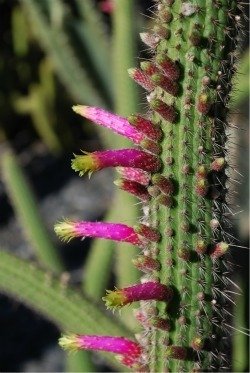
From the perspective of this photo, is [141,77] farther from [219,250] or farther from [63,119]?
[63,119]

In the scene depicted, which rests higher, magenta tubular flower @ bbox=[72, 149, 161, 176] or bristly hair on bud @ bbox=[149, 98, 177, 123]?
bristly hair on bud @ bbox=[149, 98, 177, 123]

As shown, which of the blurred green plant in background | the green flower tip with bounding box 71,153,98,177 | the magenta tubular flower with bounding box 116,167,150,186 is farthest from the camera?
the blurred green plant in background

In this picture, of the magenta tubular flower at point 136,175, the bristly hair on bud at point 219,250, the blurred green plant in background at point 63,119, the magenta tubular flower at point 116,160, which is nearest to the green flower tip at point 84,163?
the magenta tubular flower at point 116,160

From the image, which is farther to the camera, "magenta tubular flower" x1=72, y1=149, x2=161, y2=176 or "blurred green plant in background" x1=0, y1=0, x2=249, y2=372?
"blurred green plant in background" x1=0, y1=0, x2=249, y2=372

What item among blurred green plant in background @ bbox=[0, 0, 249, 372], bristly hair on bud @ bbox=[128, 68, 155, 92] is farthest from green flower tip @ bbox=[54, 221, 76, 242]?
blurred green plant in background @ bbox=[0, 0, 249, 372]

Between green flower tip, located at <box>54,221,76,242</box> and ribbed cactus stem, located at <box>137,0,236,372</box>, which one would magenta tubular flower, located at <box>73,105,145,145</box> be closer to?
ribbed cactus stem, located at <box>137,0,236,372</box>

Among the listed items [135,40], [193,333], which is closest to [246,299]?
[193,333]

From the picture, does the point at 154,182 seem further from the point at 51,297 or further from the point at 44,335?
A: the point at 44,335

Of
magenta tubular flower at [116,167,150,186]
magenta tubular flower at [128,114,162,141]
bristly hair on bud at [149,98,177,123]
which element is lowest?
magenta tubular flower at [116,167,150,186]

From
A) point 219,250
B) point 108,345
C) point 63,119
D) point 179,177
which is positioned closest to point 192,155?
point 179,177
